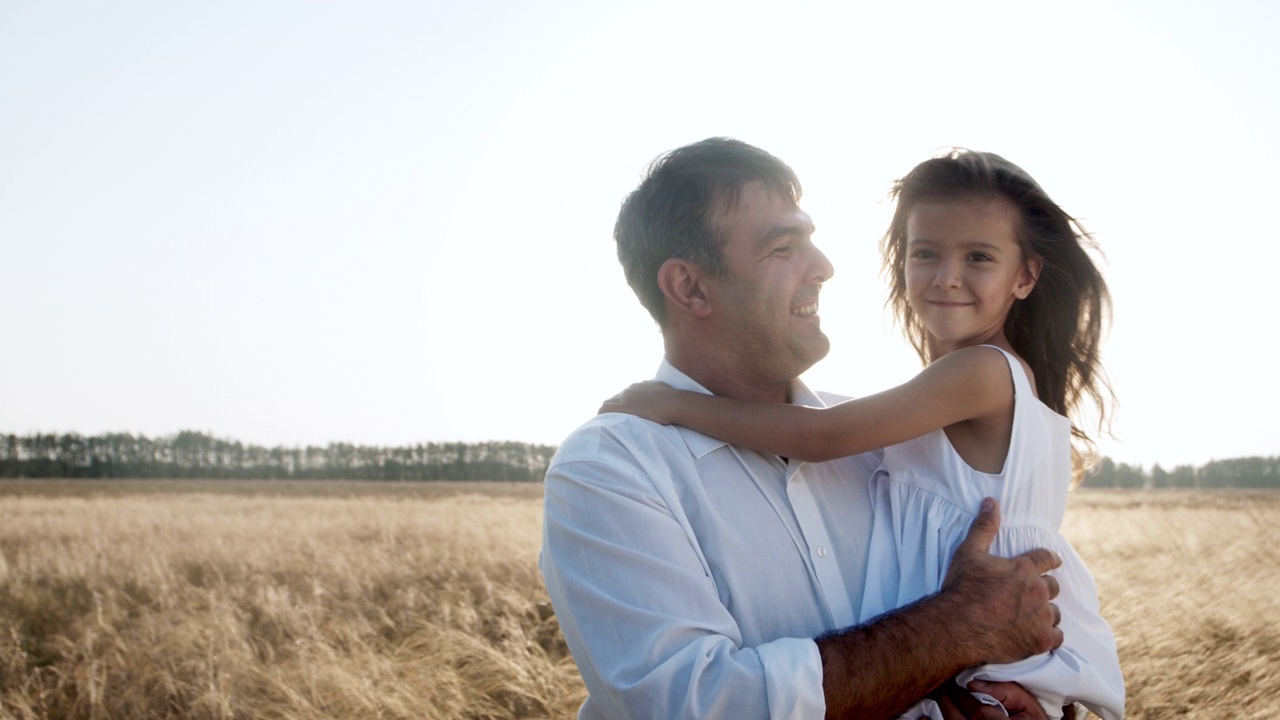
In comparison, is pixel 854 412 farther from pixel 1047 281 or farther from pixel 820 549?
pixel 1047 281

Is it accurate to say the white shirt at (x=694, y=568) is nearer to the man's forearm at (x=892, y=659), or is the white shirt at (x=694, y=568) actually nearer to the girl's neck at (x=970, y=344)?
the man's forearm at (x=892, y=659)

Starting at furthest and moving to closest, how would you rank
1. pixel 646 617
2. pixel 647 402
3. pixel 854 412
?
pixel 647 402
pixel 854 412
pixel 646 617

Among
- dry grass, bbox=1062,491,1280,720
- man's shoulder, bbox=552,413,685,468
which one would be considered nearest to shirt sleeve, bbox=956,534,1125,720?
man's shoulder, bbox=552,413,685,468

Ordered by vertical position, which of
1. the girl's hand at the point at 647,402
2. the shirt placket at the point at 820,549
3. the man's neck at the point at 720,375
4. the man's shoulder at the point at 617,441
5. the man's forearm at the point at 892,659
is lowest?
the man's forearm at the point at 892,659

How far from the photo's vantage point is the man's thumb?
2.48m

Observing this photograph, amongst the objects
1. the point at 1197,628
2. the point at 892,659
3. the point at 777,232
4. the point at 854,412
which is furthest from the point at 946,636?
the point at 1197,628

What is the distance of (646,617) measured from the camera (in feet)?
7.14

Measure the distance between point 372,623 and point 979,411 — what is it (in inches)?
268

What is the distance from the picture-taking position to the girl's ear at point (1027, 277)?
3.15 meters

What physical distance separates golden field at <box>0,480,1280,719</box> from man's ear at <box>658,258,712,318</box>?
2880 millimetres

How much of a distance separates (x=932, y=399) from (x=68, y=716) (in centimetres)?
603

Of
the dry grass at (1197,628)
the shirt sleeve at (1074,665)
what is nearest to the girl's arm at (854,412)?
the shirt sleeve at (1074,665)

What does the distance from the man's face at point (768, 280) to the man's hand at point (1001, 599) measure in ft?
2.70

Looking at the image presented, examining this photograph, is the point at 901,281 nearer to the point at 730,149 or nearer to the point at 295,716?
the point at 730,149
